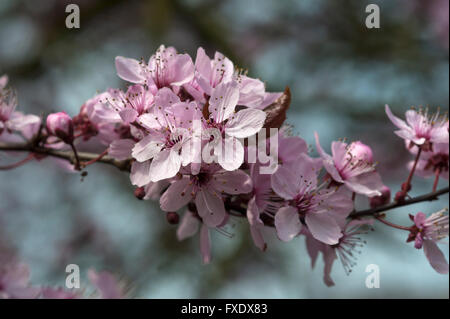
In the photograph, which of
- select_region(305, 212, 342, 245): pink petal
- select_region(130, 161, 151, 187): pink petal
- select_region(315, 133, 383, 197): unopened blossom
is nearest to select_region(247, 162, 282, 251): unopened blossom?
select_region(305, 212, 342, 245): pink petal

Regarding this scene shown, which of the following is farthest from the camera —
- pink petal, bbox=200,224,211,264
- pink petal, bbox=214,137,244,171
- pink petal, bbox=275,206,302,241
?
pink petal, bbox=200,224,211,264

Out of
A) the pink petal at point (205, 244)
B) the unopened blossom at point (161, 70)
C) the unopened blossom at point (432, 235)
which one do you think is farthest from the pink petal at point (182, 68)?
the unopened blossom at point (432, 235)

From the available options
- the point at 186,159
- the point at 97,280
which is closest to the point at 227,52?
the point at 97,280

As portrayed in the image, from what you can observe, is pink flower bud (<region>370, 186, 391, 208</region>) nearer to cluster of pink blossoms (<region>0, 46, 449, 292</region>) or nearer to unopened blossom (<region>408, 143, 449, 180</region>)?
cluster of pink blossoms (<region>0, 46, 449, 292</region>)

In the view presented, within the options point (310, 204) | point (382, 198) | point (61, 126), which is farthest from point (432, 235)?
point (61, 126)

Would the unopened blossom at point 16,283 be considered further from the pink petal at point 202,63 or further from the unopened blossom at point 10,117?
the pink petal at point 202,63

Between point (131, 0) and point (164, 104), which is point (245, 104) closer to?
point (164, 104)
